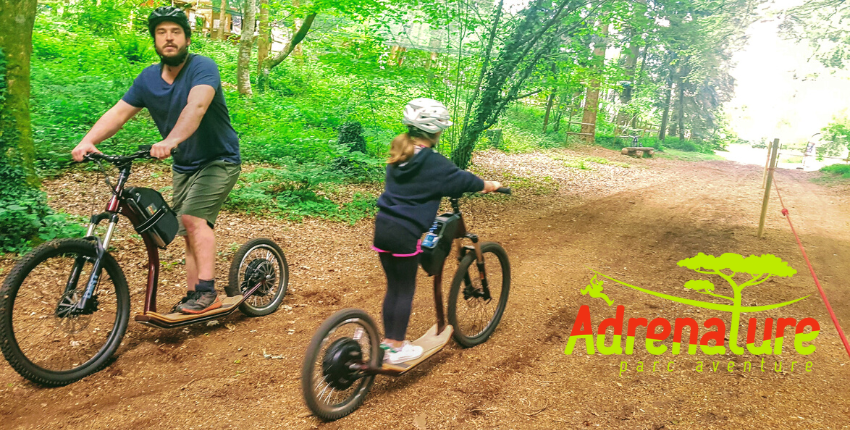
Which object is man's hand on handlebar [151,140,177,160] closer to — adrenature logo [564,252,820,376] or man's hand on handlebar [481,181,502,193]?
man's hand on handlebar [481,181,502,193]

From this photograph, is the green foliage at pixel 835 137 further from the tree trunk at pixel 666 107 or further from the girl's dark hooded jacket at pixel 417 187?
the girl's dark hooded jacket at pixel 417 187

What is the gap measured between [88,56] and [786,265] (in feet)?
42.5

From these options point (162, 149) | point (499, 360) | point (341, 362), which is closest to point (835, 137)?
point (499, 360)

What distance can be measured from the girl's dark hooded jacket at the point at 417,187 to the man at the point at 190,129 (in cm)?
137

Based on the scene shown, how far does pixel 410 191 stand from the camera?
2.81 metres

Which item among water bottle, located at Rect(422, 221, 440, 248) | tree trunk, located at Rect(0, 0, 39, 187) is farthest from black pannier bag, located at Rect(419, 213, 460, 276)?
tree trunk, located at Rect(0, 0, 39, 187)

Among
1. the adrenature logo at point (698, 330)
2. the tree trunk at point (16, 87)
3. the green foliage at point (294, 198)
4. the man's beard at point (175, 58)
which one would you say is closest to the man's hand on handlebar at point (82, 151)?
the man's beard at point (175, 58)

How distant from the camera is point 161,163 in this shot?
821 cm

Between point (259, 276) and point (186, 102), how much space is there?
1.49 metres

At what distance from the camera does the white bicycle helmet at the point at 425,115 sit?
9.26 ft

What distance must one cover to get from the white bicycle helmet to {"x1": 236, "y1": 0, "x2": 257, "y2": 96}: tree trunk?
36.2 feet

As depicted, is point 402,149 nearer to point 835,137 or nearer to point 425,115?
point 425,115

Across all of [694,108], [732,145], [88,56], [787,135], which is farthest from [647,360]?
[787,135]

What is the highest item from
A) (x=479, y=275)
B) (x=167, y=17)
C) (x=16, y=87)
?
(x=167, y=17)
